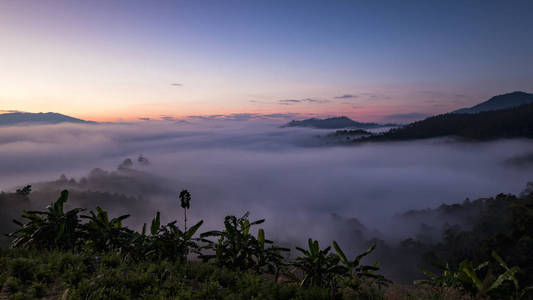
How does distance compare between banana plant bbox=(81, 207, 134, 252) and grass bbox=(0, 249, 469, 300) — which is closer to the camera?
grass bbox=(0, 249, 469, 300)

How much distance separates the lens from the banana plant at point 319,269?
5227 mm

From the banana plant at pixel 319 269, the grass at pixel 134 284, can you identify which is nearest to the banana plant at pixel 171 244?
the grass at pixel 134 284

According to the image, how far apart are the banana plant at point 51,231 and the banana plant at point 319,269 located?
5.50 meters

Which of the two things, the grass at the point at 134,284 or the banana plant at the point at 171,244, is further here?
the banana plant at the point at 171,244

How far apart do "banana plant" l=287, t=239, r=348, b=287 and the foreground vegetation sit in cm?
2

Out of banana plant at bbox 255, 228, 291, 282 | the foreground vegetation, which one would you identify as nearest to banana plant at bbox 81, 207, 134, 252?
the foreground vegetation

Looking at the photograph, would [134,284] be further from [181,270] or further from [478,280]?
[478,280]

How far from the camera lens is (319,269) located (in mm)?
5301

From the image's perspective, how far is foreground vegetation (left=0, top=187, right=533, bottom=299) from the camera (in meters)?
4.34

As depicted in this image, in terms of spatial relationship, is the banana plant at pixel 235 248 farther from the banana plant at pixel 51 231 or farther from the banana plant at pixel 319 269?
the banana plant at pixel 51 231

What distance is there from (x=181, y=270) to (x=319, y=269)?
282 centimetres

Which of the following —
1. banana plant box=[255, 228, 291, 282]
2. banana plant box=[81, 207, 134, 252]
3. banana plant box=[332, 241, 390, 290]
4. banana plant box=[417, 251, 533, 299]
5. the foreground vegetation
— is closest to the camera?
the foreground vegetation

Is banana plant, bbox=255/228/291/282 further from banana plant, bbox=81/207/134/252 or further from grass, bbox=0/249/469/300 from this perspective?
banana plant, bbox=81/207/134/252

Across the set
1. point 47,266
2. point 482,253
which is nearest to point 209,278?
point 47,266
